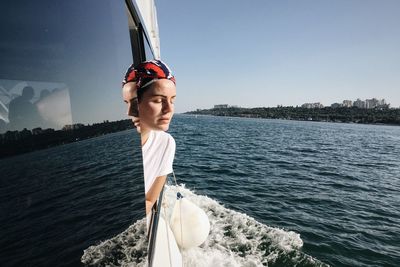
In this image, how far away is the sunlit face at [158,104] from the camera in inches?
58.1

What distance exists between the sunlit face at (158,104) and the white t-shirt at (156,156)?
413 mm

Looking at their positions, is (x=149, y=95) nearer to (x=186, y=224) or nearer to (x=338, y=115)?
(x=186, y=224)

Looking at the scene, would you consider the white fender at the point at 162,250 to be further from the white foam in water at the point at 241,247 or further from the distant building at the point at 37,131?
the distant building at the point at 37,131

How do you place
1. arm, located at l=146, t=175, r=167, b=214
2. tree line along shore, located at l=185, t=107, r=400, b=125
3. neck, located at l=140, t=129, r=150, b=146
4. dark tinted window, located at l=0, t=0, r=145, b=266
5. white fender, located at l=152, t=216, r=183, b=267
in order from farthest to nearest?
tree line along shore, located at l=185, t=107, r=400, b=125, arm, located at l=146, t=175, r=167, b=214, white fender, located at l=152, t=216, r=183, b=267, neck, located at l=140, t=129, r=150, b=146, dark tinted window, located at l=0, t=0, r=145, b=266

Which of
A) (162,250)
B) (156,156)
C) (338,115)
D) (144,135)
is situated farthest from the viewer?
(338,115)

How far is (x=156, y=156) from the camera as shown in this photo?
7.04 ft

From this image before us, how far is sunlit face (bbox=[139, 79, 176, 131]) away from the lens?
1476mm

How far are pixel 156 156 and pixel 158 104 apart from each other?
737mm

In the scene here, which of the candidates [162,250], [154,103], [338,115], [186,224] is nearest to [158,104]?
[154,103]

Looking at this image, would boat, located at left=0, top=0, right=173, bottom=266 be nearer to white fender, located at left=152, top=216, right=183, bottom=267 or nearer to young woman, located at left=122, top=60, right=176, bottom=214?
young woman, located at left=122, top=60, right=176, bottom=214

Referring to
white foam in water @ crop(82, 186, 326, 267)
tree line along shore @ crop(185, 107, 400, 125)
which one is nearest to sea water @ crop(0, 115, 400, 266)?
white foam in water @ crop(82, 186, 326, 267)

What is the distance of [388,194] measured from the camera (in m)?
12.0

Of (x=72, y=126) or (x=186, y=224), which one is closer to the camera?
(x=72, y=126)

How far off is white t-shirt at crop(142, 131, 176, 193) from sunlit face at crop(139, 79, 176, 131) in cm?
41
